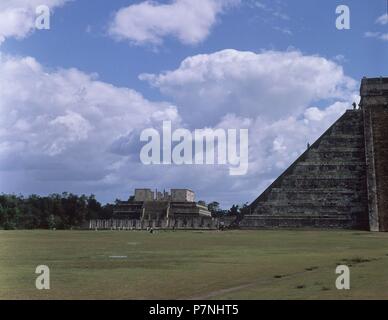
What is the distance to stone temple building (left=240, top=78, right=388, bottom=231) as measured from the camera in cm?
3481

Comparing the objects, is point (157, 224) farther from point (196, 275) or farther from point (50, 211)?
point (196, 275)

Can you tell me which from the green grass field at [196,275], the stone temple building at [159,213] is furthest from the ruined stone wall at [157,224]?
the green grass field at [196,275]

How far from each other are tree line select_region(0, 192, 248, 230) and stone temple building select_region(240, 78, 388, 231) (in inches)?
733

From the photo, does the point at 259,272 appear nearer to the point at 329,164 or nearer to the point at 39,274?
the point at 39,274

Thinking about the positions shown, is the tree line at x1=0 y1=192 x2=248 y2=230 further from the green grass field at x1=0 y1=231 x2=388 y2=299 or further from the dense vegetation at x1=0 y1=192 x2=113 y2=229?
the green grass field at x1=0 y1=231 x2=388 y2=299

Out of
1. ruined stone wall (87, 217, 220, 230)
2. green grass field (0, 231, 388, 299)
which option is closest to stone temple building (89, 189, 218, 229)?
ruined stone wall (87, 217, 220, 230)

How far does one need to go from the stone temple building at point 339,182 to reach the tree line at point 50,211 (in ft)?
61.1

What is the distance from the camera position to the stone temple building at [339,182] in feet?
114

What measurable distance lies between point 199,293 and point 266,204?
28156mm

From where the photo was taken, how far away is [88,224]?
55969 mm

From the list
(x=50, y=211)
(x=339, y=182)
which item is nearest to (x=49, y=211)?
(x=50, y=211)

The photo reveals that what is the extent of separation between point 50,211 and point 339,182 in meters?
38.9

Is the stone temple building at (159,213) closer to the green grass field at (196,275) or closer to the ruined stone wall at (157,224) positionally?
the ruined stone wall at (157,224)
